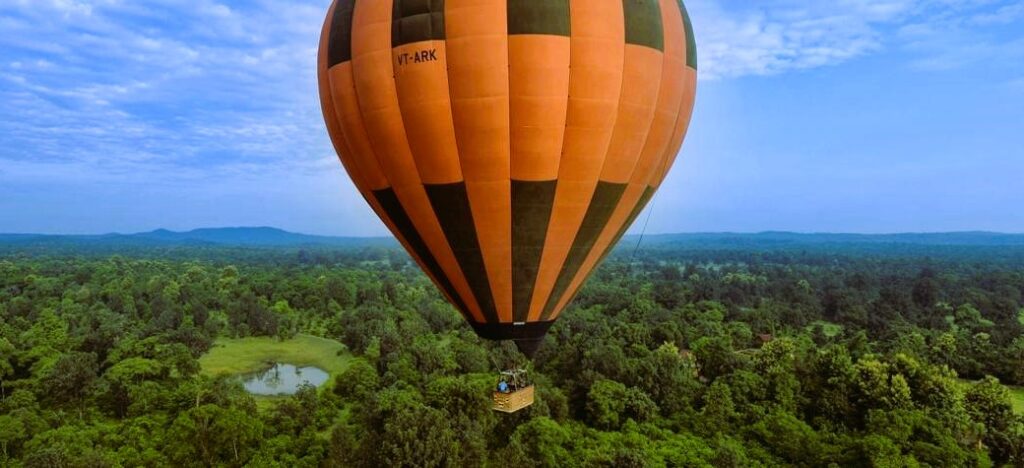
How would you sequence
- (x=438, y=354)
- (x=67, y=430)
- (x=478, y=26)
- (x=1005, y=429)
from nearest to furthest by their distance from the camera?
(x=478, y=26), (x=67, y=430), (x=1005, y=429), (x=438, y=354)

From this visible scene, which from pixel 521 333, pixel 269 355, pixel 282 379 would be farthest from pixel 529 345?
pixel 269 355

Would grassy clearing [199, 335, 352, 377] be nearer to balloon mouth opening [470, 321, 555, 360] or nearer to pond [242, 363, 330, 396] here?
pond [242, 363, 330, 396]

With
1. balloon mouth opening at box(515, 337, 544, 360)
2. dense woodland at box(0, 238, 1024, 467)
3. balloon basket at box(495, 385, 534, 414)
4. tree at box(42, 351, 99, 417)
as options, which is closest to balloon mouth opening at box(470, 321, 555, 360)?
balloon mouth opening at box(515, 337, 544, 360)

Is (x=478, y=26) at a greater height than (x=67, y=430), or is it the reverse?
(x=478, y=26)

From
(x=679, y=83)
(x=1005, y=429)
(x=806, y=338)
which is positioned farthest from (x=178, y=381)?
(x=806, y=338)

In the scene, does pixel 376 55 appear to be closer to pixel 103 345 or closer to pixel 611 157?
pixel 611 157

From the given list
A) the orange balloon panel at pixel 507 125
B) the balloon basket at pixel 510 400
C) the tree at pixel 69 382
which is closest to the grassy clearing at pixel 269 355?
the tree at pixel 69 382

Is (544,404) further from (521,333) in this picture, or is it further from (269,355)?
(269,355)
